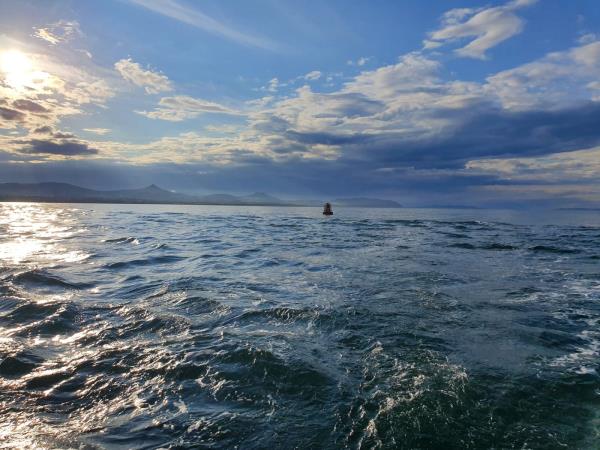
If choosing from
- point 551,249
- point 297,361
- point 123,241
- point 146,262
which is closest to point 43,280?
point 146,262

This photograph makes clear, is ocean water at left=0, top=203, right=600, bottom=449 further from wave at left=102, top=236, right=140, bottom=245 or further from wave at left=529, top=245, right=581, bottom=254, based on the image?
wave at left=102, top=236, right=140, bottom=245

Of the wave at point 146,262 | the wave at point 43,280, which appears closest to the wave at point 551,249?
the wave at point 146,262

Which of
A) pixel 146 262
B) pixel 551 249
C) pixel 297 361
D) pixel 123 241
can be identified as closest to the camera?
pixel 297 361

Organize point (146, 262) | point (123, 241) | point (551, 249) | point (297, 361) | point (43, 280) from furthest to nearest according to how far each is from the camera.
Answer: point (123, 241) → point (551, 249) → point (146, 262) → point (43, 280) → point (297, 361)

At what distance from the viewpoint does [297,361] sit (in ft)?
19.6

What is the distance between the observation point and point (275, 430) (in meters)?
4.14

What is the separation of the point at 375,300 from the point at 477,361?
3.82 m

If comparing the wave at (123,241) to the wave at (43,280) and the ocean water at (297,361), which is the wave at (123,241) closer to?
→ the ocean water at (297,361)

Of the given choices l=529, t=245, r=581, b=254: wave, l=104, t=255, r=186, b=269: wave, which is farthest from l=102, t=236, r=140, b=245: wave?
l=529, t=245, r=581, b=254: wave

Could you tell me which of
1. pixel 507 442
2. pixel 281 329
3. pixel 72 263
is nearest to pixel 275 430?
pixel 507 442

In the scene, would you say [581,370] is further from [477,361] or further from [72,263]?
[72,263]

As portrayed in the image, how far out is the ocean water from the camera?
4152mm

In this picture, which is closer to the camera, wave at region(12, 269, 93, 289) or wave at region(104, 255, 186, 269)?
wave at region(12, 269, 93, 289)

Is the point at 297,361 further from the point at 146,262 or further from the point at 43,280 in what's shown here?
the point at 146,262
